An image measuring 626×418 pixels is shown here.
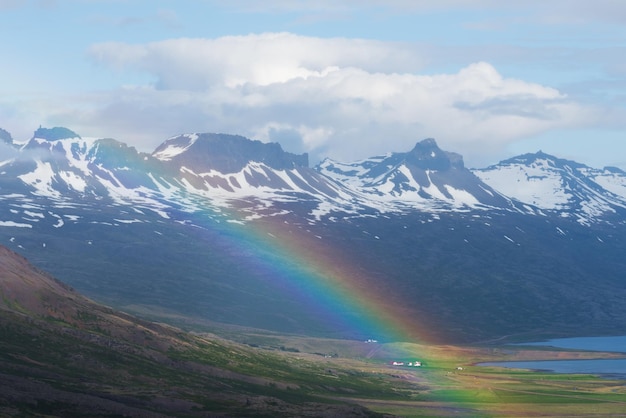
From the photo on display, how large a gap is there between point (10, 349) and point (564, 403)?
9766cm

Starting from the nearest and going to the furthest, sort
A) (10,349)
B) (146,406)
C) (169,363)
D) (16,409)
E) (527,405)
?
(16,409), (146,406), (10,349), (169,363), (527,405)

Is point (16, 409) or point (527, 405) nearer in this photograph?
point (16, 409)

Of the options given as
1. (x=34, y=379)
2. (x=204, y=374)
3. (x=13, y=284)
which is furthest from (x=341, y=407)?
(x=13, y=284)

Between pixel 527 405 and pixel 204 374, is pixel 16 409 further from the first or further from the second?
pixel 527 405

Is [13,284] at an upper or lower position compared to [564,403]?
upper

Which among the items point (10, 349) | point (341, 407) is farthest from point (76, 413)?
point (341, 407)

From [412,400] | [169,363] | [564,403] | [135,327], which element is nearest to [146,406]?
[169,363]

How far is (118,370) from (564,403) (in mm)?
82123

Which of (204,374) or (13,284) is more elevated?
(13,284)

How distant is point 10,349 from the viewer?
486ft

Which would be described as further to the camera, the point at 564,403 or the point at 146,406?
the point at 564,403

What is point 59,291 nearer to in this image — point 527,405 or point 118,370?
point 118,370

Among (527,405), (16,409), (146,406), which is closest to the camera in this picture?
(16,409)

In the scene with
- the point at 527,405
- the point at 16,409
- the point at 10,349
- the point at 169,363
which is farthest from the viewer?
the point at 527,405
